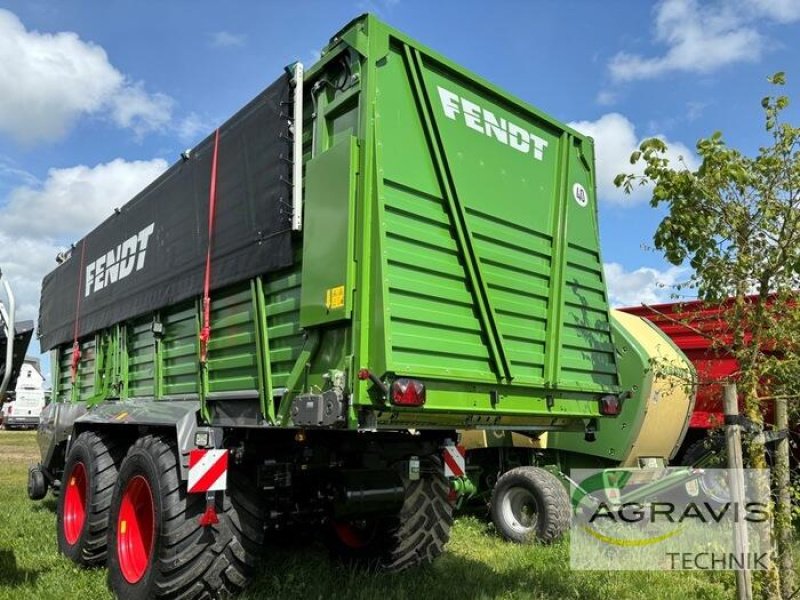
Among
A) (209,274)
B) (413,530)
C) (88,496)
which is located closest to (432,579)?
(413,530)

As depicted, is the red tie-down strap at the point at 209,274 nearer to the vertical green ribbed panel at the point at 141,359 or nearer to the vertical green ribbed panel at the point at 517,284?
the vertical green ribbed panel at the point at 141,359

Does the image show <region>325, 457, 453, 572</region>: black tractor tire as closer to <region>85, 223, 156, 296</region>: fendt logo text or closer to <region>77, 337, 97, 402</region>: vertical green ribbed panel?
<region>85, 223, 156, 296</region>: fendt logo text

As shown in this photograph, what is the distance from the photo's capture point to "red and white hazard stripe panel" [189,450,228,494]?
159 inches

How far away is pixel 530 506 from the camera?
6590mm

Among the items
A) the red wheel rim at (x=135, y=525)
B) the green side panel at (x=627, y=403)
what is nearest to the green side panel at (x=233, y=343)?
the red wheel rim at (x=135, y=525)

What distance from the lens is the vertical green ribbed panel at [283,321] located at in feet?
12.4

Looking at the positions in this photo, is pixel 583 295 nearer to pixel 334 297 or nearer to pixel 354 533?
pixel 334 297

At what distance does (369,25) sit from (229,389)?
238cm

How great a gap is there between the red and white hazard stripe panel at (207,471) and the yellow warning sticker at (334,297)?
54.9 inches

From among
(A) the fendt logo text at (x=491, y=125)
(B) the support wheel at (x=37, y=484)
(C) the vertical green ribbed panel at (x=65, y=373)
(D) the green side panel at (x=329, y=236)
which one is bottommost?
(B) the support wheel at (x=37, y=484)

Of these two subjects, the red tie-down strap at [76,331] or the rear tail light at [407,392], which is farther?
the red tie-down strap at [76,331]

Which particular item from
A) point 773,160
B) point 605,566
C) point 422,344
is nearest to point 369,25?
point 422,344

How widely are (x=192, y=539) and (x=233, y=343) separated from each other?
122 centimetres

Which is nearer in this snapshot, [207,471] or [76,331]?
[207,471]
